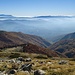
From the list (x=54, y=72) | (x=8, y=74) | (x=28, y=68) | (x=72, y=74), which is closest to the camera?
(x=72, y=74)

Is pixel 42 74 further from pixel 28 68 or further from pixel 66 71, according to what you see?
pixel 28 68

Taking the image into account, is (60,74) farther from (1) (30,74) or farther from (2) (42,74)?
(1) (30,74)

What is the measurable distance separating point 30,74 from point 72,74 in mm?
4022

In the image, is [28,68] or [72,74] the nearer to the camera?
[72,74]

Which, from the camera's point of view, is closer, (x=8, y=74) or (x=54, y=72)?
(x=54, y=72)

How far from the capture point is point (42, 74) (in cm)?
1783

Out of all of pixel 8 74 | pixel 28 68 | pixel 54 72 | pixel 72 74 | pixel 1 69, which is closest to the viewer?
pixel 72 74

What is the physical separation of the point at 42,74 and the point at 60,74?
1.62 metres

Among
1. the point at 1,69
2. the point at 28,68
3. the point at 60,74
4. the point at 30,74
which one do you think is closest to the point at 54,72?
the point at 60,74

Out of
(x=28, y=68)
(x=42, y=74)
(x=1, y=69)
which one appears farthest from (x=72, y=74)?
(x=1, y=69)

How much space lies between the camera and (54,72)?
18.8m

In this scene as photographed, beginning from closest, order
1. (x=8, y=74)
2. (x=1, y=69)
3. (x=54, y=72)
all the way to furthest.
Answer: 1. (x=54, y=72)
2. (x=8, y=74)
3. (x=1, y=69)

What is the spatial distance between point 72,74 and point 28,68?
6043 millimetres

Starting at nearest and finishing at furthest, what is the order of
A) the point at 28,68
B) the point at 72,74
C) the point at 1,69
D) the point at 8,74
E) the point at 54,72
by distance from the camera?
the point at 72,74 < the point at 54,72 < the point at 8,74 < the point at 28,68 < the point at 1,69
